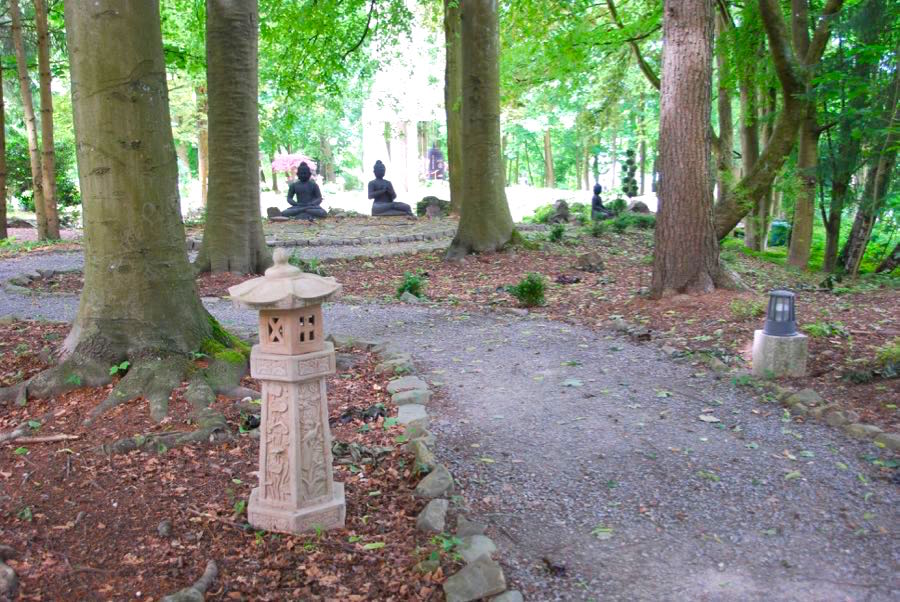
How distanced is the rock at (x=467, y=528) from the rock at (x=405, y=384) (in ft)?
7.10

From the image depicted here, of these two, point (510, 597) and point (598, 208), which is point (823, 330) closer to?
point (510, 597)

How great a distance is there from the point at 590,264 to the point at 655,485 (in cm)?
770

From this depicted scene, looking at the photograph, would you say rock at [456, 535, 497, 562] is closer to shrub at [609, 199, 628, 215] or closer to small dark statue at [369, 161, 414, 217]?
shrub at [609, 199, 628, 215]

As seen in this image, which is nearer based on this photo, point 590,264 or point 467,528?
point 467,528

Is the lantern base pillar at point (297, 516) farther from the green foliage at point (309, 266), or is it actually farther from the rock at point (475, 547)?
the green foliage at point (309, 266)

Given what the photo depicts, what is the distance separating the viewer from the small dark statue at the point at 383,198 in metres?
21.8

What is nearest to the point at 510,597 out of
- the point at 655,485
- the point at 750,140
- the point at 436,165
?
the point at 655,485

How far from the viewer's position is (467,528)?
11.2ft

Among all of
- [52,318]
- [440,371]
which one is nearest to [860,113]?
[440,371]

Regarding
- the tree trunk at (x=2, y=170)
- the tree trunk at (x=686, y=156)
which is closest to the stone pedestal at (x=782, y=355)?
the tree trunk at (x=686, y=156)

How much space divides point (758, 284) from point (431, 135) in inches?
2001

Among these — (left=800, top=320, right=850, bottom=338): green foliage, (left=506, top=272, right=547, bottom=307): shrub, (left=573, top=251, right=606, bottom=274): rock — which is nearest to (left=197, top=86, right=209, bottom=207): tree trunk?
(left=573, top=251, right=606, bottom=274): rock

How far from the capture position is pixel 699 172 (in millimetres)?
7953

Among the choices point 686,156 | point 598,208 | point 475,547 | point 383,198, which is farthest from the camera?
point 383,198
